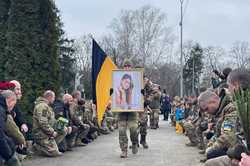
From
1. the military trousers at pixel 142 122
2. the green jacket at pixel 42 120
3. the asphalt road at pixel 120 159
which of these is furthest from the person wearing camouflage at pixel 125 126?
the green jacket at pixel 42 120

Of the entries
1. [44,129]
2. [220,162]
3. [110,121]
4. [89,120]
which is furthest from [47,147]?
[110,121]

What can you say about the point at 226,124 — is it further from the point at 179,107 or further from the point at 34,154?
the point at 179,107

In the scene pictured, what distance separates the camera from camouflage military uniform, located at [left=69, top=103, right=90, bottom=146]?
14336 millimetres

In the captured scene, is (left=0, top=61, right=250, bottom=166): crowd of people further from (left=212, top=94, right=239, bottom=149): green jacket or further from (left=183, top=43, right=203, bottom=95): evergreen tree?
(left=183, top=43, right=203, bottom=95): evergreen tree

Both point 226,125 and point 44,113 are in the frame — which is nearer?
point 226,125

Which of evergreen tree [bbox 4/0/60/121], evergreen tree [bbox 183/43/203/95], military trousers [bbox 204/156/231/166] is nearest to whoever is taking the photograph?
military trousers [bbox 204/156/231/166]

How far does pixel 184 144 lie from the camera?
15.4m

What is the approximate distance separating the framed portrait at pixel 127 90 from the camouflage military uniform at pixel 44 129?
1.57 m

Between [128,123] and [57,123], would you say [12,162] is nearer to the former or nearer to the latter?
[128,123]

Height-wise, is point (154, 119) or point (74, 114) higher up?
point (74, 114)

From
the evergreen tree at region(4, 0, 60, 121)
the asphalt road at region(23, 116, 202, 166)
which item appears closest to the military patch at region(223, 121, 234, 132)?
the asphalt road at region(23, 116, 202, 166)

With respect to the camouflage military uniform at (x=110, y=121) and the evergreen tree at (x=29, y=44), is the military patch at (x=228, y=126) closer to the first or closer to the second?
the evergreen tree at (x=29, y=44)

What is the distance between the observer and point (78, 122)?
575 inches

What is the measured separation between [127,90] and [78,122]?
10.7ft
